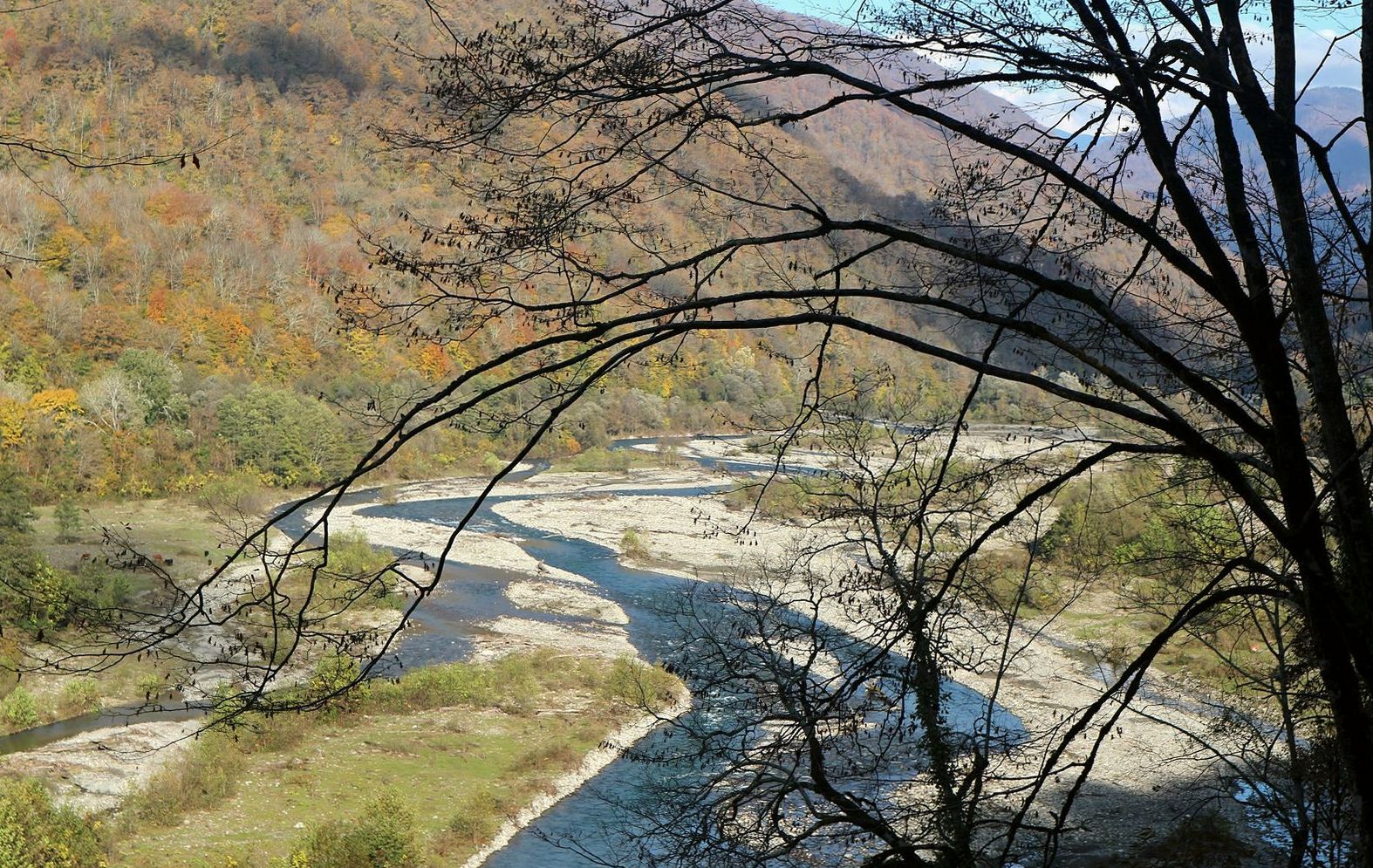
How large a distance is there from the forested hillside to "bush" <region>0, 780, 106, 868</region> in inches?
259

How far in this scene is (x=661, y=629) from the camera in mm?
19219

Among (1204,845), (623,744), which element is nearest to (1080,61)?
(1204,845)

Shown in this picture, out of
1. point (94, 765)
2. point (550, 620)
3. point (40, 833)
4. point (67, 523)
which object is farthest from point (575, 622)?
point (67, 523)

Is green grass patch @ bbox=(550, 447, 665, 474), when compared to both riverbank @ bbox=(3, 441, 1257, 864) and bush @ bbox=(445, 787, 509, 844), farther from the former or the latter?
bush @ bbox=(445, 787, 509, 844)

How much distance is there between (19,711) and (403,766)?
5.36 meters

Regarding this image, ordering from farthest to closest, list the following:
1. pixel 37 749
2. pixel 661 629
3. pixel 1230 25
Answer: pixel 661 629 → pixel 37 749 → pixel 1230 25

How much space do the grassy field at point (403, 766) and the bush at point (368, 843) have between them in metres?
0.05

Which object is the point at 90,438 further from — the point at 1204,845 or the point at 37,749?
the point at 1204,845

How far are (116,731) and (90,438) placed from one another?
71.9 ft

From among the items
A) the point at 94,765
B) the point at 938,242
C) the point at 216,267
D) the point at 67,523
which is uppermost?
the point at 216,267

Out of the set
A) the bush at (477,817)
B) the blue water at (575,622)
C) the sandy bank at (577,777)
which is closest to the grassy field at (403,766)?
the bush at (477,817)

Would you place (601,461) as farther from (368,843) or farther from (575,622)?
(368,843)

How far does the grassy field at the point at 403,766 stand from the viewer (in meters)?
11.3

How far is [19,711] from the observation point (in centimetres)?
1398
